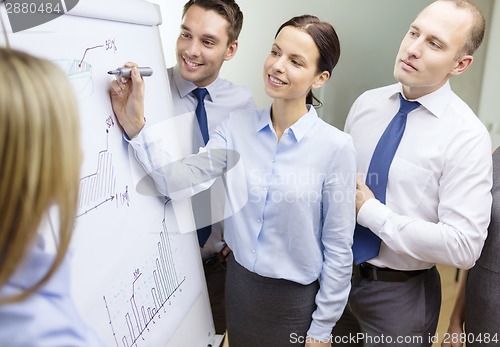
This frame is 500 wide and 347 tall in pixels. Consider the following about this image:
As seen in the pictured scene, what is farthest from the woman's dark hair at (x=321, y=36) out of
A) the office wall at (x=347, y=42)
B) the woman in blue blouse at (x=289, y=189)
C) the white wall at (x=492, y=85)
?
the white wall at (x=492, y=85)

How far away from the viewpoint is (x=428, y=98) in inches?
48.1

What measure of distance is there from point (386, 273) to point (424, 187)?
28 cm

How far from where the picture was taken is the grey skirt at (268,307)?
46.8 inches

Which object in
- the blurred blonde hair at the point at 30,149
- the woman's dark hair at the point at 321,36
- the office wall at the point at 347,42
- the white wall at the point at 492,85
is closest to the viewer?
the blurred blonde hair at the point at 30,149

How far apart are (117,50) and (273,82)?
40cm

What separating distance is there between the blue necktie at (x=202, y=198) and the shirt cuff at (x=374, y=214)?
0.47 metres

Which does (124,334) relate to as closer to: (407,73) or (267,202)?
(267,202)

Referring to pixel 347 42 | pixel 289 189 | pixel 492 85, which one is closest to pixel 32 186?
pixel 289 189

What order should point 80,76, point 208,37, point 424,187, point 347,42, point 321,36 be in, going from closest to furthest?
point 80,76, point 321,36, point 424,187, point 208,37, point 347,42

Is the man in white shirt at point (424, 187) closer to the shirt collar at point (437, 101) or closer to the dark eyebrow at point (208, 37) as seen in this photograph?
the shirt collar at point (437, 101)

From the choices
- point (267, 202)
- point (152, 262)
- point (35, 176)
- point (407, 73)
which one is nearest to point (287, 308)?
point (267, 202)

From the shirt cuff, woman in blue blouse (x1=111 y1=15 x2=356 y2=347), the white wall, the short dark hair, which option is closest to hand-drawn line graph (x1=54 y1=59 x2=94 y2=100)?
woman in blue blouse (x1=111 y1=15 x2=356 y2=347)

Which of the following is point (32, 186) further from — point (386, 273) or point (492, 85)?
point (492, 85)

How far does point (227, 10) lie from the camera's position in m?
1.34
